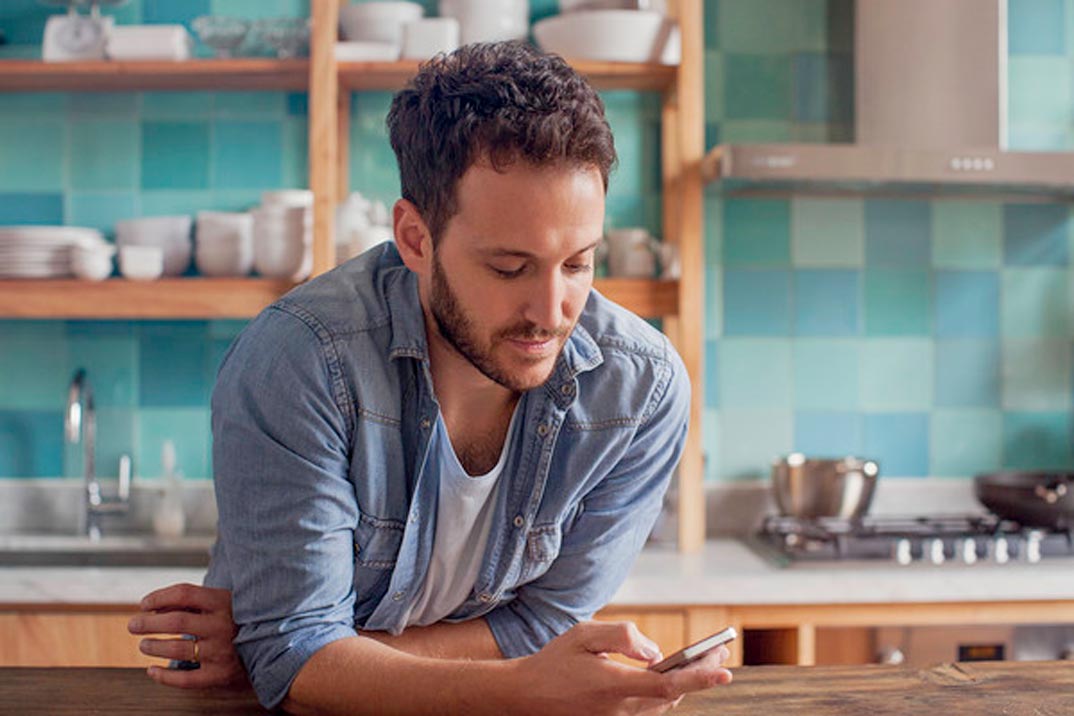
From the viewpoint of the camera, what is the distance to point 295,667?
1267 mm

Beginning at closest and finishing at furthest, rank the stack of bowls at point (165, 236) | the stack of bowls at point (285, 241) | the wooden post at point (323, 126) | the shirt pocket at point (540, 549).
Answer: the shirt pocket at point (540, 549)
the wooden post at point (323, 126)
the stack of bowls at point (285, 241)
the stack of bowls at point (165, 236)

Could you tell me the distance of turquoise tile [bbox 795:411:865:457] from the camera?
3.03 metres

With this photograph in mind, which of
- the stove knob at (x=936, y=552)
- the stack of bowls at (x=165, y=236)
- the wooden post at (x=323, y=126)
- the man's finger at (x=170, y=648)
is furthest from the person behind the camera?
the stack of bowls at (x=165, y=236)

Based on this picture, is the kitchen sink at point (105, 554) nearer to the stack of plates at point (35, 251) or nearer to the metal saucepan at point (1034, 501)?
the stack of plates at point (35, 251)

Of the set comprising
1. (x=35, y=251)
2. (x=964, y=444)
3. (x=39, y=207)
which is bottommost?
(x=964, y=444)

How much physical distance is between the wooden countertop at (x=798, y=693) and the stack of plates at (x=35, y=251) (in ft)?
5.22

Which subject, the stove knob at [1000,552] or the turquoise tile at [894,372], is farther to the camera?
the turquoise tile at [894,372]

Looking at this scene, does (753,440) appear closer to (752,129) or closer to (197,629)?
(752,129)

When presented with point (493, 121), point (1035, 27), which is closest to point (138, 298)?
point (493, 121)

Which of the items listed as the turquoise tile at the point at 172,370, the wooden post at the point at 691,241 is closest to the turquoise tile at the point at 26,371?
the turquoise tile at the point at 172,370

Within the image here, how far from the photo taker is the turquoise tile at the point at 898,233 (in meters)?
3.04

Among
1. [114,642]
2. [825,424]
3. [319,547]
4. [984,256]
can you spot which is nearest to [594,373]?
[319,547]

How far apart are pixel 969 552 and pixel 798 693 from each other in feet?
4.66

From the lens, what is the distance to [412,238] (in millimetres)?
1440
